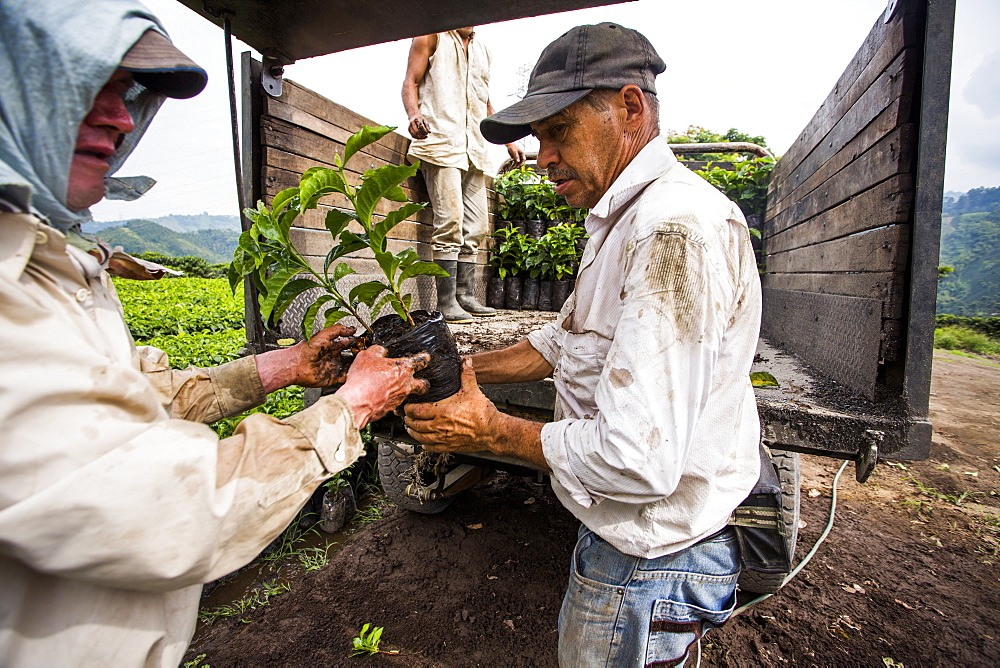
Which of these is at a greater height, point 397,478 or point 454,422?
point 454,422

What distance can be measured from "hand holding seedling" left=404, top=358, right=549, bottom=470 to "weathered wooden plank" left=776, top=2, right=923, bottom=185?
1755 mm

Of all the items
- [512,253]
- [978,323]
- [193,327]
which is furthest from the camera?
[978,323]

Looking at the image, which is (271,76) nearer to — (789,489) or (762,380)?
(762,380)

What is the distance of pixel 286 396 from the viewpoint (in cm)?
429

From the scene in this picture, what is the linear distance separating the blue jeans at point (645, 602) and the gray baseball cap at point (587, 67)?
1.30 m

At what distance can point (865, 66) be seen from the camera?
2.04 metres

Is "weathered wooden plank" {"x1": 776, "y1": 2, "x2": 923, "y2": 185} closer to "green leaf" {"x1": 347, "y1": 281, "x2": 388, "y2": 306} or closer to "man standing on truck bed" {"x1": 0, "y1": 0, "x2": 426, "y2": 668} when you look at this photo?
"green leaf" {"x1": 347, "y1": 281, "x2": 388, "y2": 306}

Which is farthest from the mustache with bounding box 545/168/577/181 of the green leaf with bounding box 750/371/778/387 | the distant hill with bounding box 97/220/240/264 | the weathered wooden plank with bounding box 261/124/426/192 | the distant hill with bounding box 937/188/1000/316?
the distant hill with bounding box 97/220/240/264

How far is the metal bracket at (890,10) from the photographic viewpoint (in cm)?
166

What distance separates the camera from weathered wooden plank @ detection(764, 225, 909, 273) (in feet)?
5.36

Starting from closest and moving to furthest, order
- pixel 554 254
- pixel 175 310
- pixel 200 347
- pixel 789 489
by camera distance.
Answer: pixel 789 489 < pixel 554 254 < pixel 200 347 < pixel 175 310

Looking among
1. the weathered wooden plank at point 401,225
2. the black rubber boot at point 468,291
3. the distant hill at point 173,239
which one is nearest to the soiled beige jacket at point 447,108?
the weathered wooden plank at point 401,225

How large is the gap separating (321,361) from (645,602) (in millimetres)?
1335

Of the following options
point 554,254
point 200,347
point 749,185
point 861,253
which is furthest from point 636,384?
point 200,347
